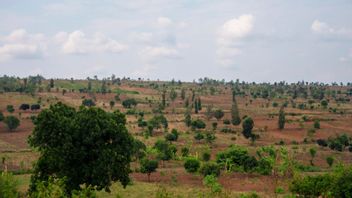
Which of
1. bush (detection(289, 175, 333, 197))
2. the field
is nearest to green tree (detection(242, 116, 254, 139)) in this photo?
the field

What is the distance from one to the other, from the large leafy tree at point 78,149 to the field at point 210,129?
444cm

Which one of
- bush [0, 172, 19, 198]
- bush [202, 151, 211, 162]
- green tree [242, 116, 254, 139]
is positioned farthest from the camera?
green tree [242, 116, 254, 139]

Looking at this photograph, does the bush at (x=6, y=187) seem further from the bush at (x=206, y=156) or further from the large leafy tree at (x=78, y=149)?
the bush at (x=206, y=156)

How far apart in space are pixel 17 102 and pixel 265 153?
3129 inches

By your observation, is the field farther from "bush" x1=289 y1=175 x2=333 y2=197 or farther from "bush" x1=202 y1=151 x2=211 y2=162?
"bush" x1=289 y1=175 x2=333 y2=197

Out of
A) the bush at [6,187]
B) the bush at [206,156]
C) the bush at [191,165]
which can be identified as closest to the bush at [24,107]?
the bush at [206,156]

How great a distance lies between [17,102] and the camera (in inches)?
4867

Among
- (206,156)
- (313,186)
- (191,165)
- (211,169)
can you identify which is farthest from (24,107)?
(313,186)

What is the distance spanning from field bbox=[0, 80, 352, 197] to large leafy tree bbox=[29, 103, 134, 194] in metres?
4.44

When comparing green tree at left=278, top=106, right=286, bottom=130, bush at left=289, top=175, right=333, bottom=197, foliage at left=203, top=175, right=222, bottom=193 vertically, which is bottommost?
foliage at left=203, top=175, right=222, bottom=193

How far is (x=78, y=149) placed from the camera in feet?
104

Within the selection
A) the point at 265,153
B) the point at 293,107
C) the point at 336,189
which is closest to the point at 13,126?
the point at 265,153

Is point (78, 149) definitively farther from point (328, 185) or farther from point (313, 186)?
point (328, 185)

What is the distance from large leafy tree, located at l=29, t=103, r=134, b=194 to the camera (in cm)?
3127
